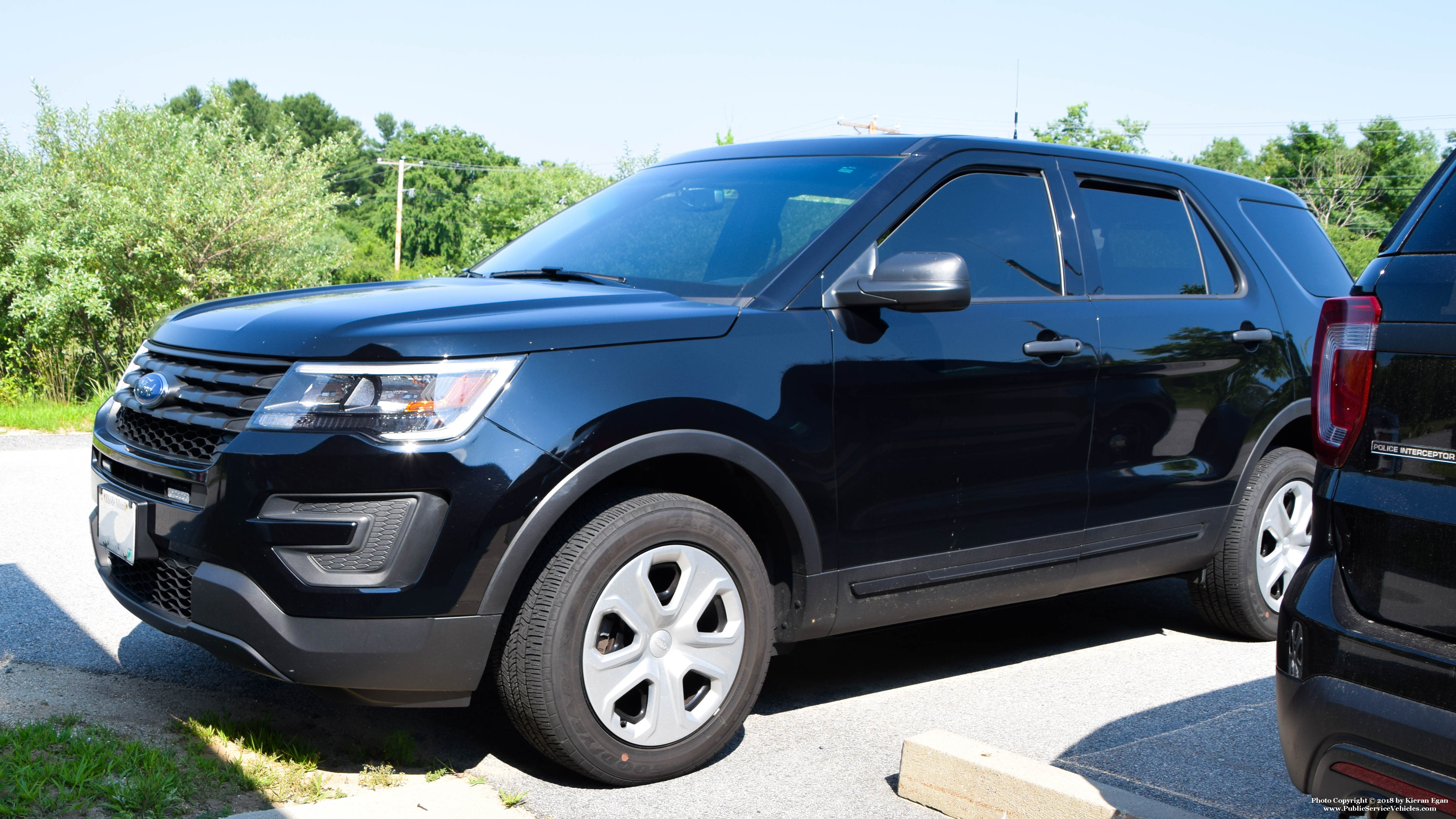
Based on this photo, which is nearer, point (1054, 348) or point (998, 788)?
point (998, 788)

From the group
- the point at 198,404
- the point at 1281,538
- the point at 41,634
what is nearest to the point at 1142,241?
the point at 1281,538

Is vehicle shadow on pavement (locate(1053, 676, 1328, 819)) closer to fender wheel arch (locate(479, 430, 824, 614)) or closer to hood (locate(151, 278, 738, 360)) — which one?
fender wheel arch (locate(479, 430, 824, 614))

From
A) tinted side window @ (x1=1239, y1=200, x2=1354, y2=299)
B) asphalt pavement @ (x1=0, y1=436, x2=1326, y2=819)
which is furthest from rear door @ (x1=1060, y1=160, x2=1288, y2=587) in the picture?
asphalt pavement @ (x1=0, y1=436, x2=1326, y2=819)

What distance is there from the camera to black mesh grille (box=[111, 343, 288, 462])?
3.05m

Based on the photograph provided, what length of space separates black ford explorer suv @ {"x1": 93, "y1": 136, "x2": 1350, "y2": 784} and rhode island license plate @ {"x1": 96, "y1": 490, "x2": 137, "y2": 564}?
2 cm

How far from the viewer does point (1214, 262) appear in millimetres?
4855

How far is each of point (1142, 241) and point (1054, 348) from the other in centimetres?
92

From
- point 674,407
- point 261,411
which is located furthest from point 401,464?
point 674,407

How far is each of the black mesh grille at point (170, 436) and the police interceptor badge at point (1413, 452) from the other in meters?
2.67

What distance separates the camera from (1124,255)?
14.8ft

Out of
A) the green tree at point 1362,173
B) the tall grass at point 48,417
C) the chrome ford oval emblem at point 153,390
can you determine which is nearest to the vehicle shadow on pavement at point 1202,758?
the chrome ford oval emblem at point 153,390

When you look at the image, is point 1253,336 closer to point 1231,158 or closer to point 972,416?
point 972,416

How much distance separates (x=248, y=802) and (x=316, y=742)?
1.69 ft

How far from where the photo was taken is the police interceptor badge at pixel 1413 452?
2.16m
